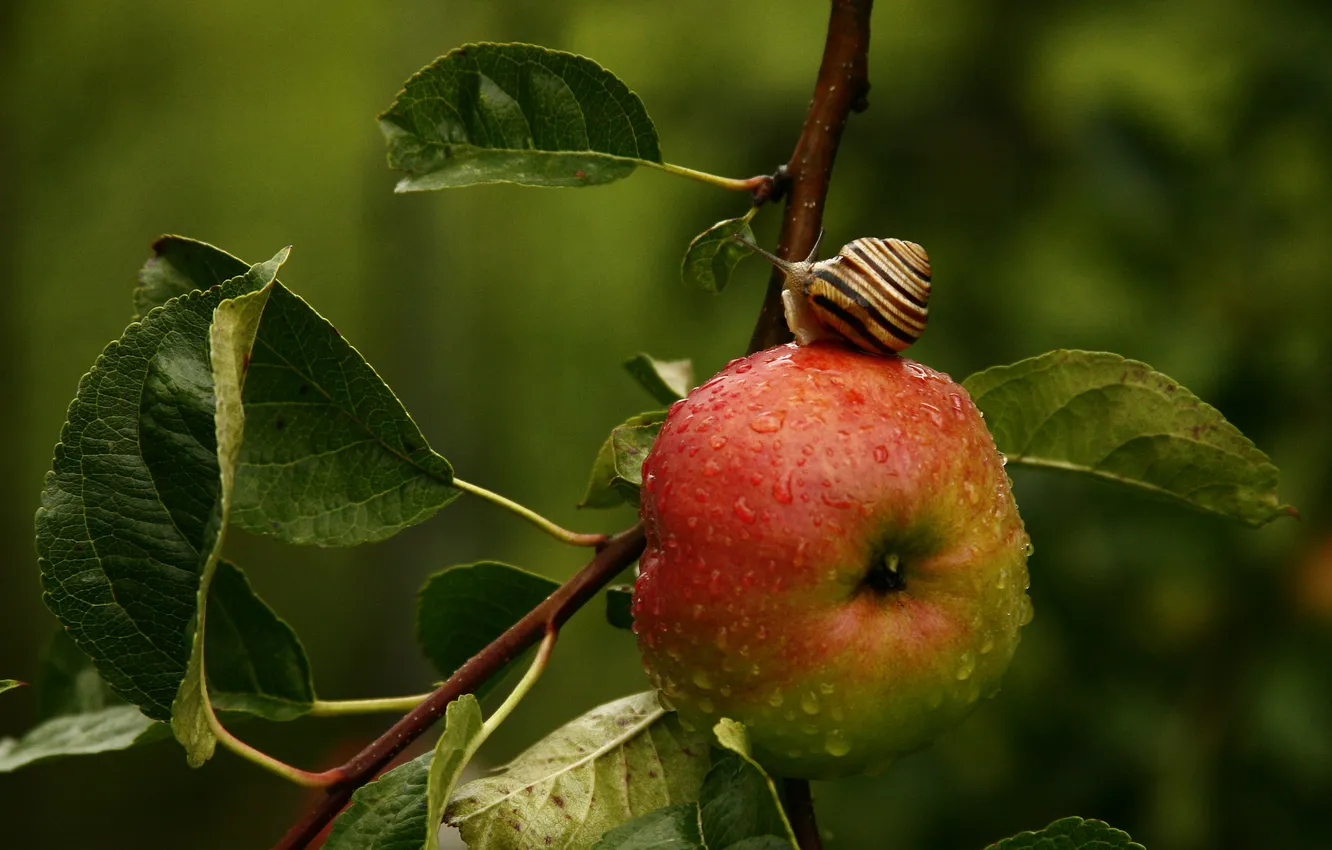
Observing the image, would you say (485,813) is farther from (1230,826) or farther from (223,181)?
(223,181)

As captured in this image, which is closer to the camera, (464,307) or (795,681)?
(795,681)

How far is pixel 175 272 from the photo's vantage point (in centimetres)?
66

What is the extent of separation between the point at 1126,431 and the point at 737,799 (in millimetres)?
351

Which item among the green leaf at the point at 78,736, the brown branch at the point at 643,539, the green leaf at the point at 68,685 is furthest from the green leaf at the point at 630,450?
the green leaf at the point at 68,685

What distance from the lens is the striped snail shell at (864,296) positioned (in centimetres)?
56

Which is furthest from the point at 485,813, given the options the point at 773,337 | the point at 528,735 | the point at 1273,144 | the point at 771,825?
the point at 528,735

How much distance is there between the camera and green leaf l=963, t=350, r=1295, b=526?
677 mm

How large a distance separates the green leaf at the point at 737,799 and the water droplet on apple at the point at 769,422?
131 mm

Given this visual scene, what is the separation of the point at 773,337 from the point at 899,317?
0.35 feet

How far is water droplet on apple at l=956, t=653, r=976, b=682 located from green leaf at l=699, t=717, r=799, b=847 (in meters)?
0.10

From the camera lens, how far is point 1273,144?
1493 mm

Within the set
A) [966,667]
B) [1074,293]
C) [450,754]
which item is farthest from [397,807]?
[1074,293]

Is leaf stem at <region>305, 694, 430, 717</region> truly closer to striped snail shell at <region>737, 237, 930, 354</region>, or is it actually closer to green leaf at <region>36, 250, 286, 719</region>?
green leaf at <region>36, 250, 286, 719</region>

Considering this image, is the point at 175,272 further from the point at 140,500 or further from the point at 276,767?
the point at 276,767
